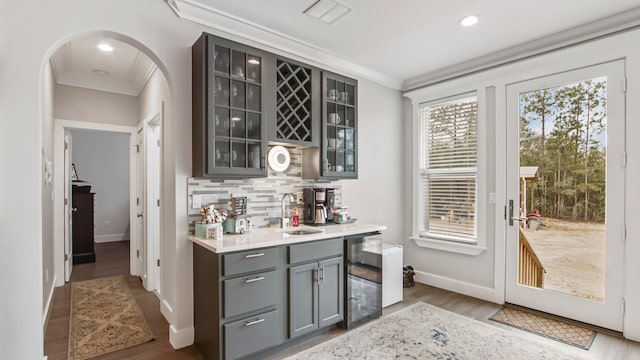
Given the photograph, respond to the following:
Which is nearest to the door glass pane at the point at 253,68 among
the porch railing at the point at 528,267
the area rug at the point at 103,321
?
the area rug at the point at 103,321

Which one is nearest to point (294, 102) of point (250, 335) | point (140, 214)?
point (250, 335)

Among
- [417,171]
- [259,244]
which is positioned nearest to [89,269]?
[259,244]

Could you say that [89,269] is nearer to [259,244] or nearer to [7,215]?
[7,215]

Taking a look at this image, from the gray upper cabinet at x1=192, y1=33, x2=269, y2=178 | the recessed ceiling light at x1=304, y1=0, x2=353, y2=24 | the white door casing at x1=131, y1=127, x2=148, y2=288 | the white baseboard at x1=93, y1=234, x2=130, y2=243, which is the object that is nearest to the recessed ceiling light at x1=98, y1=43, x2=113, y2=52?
the white door casing at x1=131, y1=127, x2=148, y2=288

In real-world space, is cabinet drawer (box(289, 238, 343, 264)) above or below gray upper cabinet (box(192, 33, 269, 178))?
below

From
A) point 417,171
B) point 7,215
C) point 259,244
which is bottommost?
point 259,244

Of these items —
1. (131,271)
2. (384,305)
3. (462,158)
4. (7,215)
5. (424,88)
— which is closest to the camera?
(7,215)

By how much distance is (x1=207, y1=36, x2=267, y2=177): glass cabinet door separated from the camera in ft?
8.01

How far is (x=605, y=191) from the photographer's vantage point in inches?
111

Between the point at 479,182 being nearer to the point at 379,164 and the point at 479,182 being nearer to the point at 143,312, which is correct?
the point at 379,164

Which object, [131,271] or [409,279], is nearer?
[409,279]

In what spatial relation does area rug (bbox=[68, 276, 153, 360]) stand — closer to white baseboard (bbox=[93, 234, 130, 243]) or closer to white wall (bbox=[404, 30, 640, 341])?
white wall (bbox=[404, 30, 640, 341])

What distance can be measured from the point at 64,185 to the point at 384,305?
4.30 metres

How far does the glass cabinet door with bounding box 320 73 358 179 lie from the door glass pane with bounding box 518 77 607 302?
1.75m
